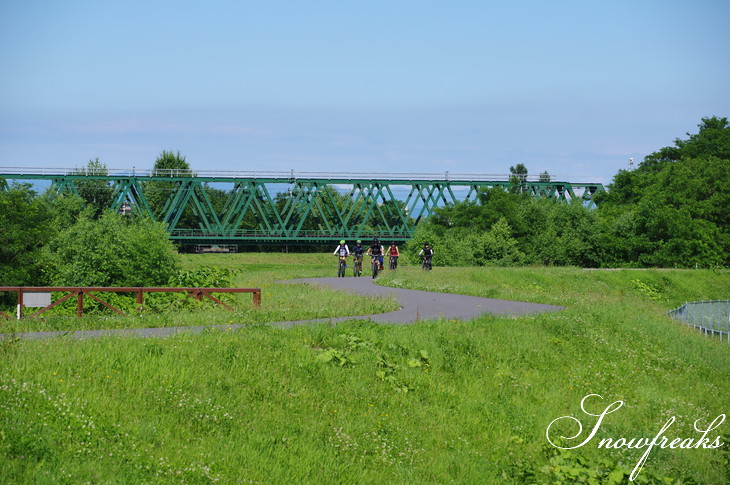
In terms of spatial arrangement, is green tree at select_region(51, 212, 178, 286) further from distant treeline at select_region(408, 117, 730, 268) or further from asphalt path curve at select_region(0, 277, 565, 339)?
distant treeline at select_region(408, 117, 730, 268)

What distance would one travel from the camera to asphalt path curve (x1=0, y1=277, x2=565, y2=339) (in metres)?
15.8

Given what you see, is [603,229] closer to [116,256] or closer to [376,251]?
[376,251]

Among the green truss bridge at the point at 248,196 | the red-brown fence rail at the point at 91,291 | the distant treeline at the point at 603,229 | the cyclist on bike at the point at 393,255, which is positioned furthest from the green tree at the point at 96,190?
the red-brown fence rail at the point at 91,291

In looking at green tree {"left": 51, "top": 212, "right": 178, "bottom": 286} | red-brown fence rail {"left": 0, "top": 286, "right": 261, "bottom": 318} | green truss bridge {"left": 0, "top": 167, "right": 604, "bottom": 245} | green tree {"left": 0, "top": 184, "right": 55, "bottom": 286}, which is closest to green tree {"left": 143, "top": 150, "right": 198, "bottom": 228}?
green truss bridge {"left": 0, "top": 167, "right": 604, "bottom": 245}

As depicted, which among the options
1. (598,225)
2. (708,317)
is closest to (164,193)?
(598,225)

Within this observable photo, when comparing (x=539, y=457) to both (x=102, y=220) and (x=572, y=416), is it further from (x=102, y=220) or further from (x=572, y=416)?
(x=102, y=220)

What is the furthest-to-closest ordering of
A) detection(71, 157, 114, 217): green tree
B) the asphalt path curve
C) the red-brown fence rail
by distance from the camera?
1. detection(71, 157, 114, 217): green tree
2. the red-brown fence rail
3. the asphalt path curve

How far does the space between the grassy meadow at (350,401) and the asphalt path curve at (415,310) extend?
3.17ft

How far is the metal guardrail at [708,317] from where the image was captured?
2470cm

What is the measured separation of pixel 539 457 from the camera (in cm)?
1193

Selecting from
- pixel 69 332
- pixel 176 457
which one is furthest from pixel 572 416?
pixel 69 332

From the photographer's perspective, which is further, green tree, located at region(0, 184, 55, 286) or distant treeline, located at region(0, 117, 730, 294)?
distant treeline, located at region(0, 117, 730, 294)

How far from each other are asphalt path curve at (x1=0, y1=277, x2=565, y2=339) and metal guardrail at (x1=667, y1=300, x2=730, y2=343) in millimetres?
4939

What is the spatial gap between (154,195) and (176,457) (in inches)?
3243
